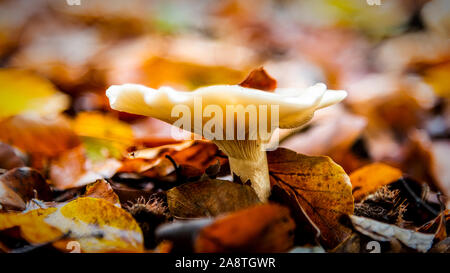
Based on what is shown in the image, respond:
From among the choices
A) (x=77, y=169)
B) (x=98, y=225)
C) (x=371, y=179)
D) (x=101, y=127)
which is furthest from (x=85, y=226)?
(x=101, y=127)

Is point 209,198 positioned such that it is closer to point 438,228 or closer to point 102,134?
point 438,228

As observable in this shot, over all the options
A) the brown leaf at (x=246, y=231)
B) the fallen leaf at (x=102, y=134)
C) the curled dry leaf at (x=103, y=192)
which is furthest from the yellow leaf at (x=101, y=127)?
the brown leaf at (x=246, y=231)

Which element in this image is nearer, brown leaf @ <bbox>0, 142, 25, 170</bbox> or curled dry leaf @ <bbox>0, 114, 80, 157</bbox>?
brown leaf @ <bbox>0, 142, 25, 170</bbox>

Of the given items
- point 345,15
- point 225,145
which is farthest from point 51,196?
point 345,15

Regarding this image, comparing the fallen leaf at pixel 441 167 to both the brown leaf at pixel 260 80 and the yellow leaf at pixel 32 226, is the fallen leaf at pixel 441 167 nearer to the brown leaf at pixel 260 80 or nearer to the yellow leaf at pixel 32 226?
the brown leaf at pixel 260 80

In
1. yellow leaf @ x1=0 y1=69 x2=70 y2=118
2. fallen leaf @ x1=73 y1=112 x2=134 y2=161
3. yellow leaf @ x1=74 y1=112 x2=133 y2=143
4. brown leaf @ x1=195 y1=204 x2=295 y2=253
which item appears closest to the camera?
brown leaf @ x1=195 y1=204 x2=295 y2=253

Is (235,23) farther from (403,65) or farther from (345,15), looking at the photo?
(403,65)

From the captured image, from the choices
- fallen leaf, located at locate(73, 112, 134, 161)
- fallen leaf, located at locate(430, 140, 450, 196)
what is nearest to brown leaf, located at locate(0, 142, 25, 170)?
fallen leaf, located at locate(73, 112, 134, 161)

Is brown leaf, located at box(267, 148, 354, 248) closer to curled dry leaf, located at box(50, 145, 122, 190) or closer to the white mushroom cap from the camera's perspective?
the white mushroom cap
